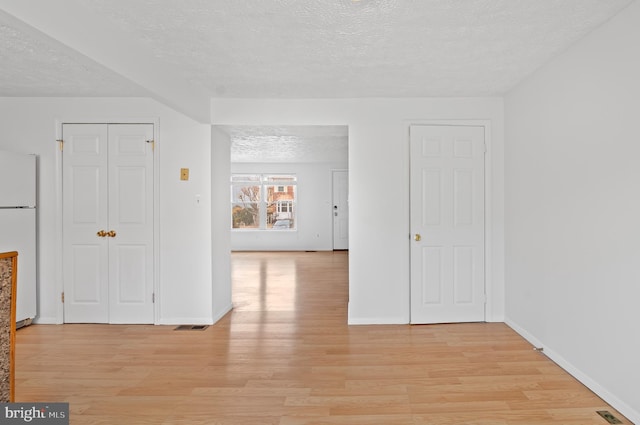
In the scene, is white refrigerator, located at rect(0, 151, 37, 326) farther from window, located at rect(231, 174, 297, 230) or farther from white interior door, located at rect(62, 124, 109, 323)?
window, located at rect(231, 174, 297, 230)

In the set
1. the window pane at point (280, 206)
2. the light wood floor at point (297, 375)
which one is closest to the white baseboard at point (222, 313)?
the light wood floor at point (297, 375)

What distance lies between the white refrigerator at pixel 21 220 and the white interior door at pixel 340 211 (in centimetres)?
696

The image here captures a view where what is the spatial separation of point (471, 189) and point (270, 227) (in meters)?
6.85

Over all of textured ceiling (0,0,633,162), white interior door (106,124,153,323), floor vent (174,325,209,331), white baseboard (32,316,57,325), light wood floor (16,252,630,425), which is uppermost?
textured ceiling (0,0,633,162)

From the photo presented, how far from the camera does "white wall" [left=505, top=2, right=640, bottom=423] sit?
2109 mm

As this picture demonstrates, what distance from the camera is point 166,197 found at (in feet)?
12.6

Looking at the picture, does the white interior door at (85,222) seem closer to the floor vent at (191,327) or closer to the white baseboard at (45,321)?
the white baseboard at (45,321)

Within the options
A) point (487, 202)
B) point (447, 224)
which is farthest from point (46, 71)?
point (487, 202)

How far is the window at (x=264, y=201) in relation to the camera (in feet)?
32.3

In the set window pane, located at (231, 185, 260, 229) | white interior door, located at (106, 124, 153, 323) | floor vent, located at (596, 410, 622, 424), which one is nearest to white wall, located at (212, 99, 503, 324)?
white interior door, located at (106, 124, 153, 323)

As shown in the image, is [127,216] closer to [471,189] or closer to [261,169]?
[471,189]

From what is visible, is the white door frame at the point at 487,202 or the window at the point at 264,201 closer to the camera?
the white door frame at the point at 487,202

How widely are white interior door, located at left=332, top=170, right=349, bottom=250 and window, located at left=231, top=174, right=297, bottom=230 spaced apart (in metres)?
1.15

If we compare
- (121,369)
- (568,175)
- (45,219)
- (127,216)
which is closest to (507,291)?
(568,175)
